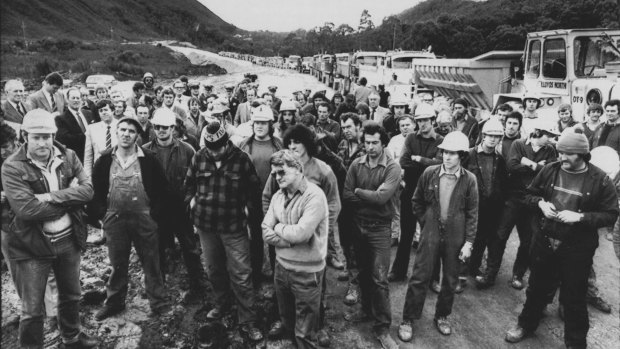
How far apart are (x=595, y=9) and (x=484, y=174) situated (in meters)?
41.3

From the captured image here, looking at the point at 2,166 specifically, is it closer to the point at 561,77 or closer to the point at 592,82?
the point at 592,82

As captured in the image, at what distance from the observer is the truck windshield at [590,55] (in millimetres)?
8383

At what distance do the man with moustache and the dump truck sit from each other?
5.34m

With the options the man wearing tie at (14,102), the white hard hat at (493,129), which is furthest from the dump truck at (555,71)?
the man wearing tie at (14,102)

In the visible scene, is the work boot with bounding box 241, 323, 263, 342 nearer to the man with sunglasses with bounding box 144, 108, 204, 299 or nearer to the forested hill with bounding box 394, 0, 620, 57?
the man with sunglasses with bounding box 144, 108, 204, 299

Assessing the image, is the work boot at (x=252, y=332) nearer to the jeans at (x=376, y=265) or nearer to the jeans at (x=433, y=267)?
the jeans at (x=376, y=265)

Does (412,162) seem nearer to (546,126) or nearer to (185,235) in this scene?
(546,126)

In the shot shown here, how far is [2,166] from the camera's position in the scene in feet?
10.2

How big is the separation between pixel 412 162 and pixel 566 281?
1899mm

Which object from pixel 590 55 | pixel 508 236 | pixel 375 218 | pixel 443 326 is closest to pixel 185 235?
pixel 375 218

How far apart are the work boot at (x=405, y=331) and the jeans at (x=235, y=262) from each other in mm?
1414

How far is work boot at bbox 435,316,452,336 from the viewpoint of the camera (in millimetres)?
3965

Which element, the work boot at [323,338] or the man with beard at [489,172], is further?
the man with beard at [489,172]

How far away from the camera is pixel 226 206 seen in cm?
373
